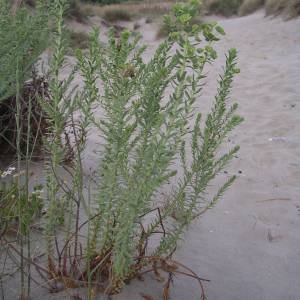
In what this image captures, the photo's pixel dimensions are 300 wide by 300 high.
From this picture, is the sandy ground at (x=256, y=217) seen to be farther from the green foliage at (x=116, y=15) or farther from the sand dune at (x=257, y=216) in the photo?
the green foliage at (x=116, y=15)

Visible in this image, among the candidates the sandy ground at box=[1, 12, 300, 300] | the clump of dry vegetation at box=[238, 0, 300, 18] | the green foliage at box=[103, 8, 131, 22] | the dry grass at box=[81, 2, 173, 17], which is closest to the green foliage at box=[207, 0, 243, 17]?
the dry grass at box=[81, 2, 173, 17]

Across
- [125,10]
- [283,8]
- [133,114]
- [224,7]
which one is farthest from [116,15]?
[133,114]

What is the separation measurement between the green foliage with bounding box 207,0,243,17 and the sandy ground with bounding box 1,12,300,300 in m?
12.0

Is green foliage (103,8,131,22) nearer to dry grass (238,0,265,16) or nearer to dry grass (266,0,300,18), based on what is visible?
dry grass (238,0,265,16)

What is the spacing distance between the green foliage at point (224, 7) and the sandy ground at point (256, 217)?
1195cm

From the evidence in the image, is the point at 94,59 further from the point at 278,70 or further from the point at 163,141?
the point at 278,70

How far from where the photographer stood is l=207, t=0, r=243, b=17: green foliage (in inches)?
701

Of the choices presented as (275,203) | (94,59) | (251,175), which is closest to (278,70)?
(251,175)

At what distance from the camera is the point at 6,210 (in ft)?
7.14

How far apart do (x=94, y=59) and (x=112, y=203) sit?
51cm

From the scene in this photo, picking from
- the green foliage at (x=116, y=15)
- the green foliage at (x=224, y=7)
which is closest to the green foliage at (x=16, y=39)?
the green foliage at (x=116, y=15)

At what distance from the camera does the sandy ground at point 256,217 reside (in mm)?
2184

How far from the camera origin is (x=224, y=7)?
58.8 ft

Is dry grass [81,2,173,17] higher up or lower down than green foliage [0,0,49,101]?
lower down
